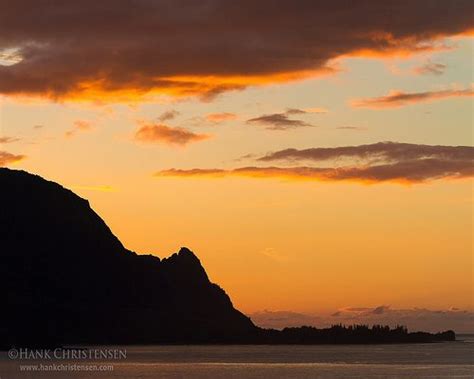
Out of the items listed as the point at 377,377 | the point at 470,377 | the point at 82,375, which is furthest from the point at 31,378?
the point at 470,377

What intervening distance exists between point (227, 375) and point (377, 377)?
28.8m

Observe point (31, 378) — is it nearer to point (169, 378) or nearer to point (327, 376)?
point (169, 378)

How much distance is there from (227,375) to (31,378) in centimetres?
3742

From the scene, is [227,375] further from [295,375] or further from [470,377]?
[470,377]

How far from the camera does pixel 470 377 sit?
197625mm

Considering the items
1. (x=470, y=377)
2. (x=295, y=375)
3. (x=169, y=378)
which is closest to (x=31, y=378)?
(x=169, y=378)

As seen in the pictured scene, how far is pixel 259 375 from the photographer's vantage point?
19975 centimetres

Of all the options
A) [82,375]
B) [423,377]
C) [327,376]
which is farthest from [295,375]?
[82,375]

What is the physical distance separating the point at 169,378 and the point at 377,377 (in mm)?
38859

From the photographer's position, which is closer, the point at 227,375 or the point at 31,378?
the point at 31,378

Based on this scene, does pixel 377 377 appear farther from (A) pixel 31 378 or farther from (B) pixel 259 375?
(A) pixel 31 378

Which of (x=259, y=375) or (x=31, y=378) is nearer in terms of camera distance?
(x=31, y=378)

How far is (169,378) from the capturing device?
18638cm

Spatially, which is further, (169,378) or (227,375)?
(227,375)
